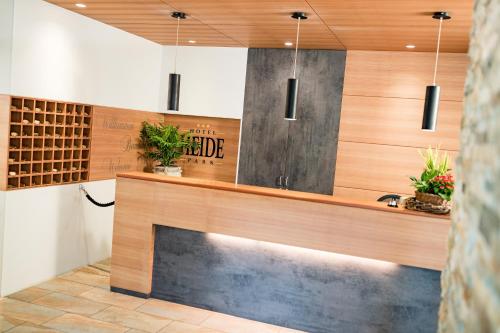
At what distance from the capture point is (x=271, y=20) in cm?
484

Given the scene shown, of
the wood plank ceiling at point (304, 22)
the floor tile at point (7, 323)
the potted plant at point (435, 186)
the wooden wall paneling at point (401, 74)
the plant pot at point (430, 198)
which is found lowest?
the floor tile at point (7, 323)

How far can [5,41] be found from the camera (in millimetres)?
4422

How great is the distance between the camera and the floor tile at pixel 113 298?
4.59 m

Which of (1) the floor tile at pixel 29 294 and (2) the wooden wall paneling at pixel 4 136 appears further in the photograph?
(1) the floor tile at pixel 29 294

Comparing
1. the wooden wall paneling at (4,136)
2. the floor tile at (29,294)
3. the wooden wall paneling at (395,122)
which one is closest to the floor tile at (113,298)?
the floor tile at (29,294)

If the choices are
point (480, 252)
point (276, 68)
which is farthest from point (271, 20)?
point (480, 252)

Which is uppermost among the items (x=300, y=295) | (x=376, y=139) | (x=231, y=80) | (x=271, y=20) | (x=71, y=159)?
(x=271, y=20)

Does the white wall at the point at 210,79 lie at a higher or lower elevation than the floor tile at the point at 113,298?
higher

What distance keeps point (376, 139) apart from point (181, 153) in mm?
2868

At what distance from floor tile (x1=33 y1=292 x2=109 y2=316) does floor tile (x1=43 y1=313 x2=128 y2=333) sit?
153mm

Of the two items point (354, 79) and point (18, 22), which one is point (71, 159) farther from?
point (354, 79)

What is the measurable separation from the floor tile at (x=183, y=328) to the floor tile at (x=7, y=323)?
1.28 metres

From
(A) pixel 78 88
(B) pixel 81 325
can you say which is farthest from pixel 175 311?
(A) pixel 78 88

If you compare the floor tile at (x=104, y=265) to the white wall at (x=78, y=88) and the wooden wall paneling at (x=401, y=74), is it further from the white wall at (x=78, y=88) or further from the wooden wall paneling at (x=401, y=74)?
the wooden wall paneling at (x=401, y=74)
